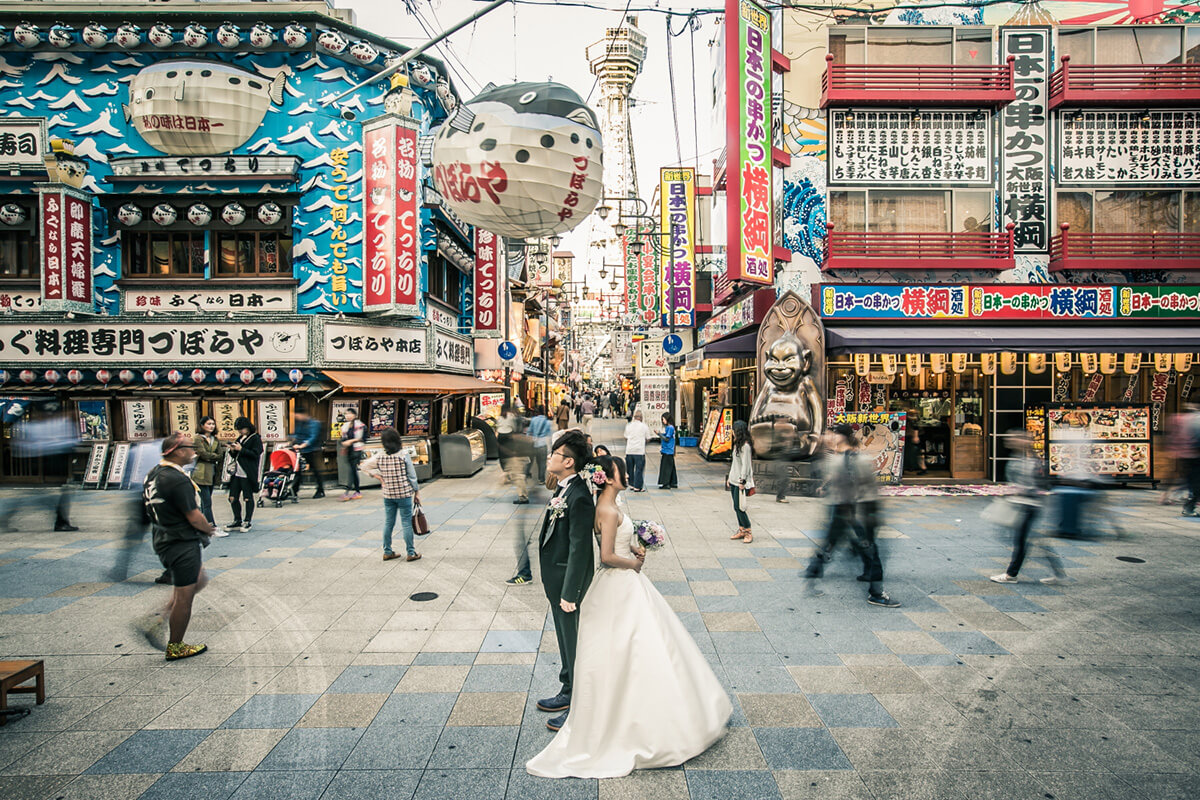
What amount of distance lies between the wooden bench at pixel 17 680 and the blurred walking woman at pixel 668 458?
1107 cm

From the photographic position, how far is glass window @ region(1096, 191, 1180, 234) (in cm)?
1529

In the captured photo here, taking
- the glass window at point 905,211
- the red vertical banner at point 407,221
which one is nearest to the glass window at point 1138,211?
the glass window at point 905,211

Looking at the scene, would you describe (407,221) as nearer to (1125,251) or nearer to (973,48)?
(973,48)

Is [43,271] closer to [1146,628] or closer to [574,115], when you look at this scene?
[574,115]

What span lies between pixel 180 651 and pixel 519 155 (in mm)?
5017

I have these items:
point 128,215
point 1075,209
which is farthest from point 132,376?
point 1075,209

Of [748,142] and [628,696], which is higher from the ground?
[748,142]

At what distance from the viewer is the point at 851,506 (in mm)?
7258

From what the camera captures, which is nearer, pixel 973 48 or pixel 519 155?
pixel 519 155

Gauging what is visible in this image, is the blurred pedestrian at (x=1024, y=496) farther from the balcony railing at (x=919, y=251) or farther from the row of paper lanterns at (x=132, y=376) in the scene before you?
the row of paper lanterns at (x=132, y=376)

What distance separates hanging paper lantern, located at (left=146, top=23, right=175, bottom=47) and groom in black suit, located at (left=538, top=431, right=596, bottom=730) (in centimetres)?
1646

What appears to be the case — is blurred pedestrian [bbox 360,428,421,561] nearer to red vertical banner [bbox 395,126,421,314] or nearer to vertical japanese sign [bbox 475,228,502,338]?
red vertical banner [bbox 395,126,421,314]

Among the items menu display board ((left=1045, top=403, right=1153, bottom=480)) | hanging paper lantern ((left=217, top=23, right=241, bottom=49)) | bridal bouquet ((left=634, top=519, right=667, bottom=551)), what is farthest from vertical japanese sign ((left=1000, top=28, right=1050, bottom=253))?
hanging paper lantern ((left=217, top=23, right=241, bottom=49))

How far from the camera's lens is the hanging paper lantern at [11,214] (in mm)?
15120
